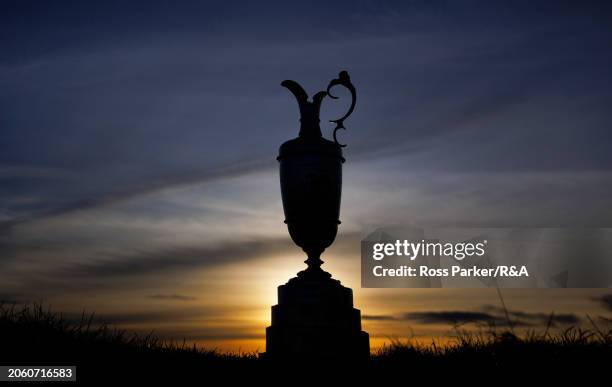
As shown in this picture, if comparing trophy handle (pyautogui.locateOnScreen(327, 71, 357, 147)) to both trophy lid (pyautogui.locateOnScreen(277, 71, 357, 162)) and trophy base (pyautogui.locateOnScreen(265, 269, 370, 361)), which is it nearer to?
trophy lid (pyautogui.locateOnScreen(277, 71, 357, 162))

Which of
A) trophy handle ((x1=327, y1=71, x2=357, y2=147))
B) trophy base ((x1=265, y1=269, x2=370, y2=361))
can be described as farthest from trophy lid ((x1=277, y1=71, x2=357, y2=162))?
trophy base ((x1=265, y1=269, x2=370, y2=361))

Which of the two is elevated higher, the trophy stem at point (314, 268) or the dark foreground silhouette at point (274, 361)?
the trophy stem at point (314, 268)

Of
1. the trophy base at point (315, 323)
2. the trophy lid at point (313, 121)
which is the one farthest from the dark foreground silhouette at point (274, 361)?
the trophy lid at point (313, 121)

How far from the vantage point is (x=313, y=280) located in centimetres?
669

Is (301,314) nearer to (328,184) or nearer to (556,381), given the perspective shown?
(328,184)

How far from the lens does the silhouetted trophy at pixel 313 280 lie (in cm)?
643

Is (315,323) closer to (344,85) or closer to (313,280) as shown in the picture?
(313,280)

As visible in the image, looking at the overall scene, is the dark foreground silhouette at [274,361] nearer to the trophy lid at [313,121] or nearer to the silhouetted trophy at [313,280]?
the silhouetted trophy at [313,280]

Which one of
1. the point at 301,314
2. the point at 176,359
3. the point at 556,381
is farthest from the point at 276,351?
the point at 556,381

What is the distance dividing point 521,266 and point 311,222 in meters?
3.41

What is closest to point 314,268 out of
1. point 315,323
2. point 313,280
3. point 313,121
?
→ point 313,280

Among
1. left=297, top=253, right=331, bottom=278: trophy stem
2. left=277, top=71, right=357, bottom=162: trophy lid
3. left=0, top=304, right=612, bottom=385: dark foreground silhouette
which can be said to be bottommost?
left=0, top=304, right=612, bottom=385: dark foreground silhouette

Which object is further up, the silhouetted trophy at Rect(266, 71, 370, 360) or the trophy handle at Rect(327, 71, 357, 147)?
the trophy handle at Rect(327, 71, 357, 147)

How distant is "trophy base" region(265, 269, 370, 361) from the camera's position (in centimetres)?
639
